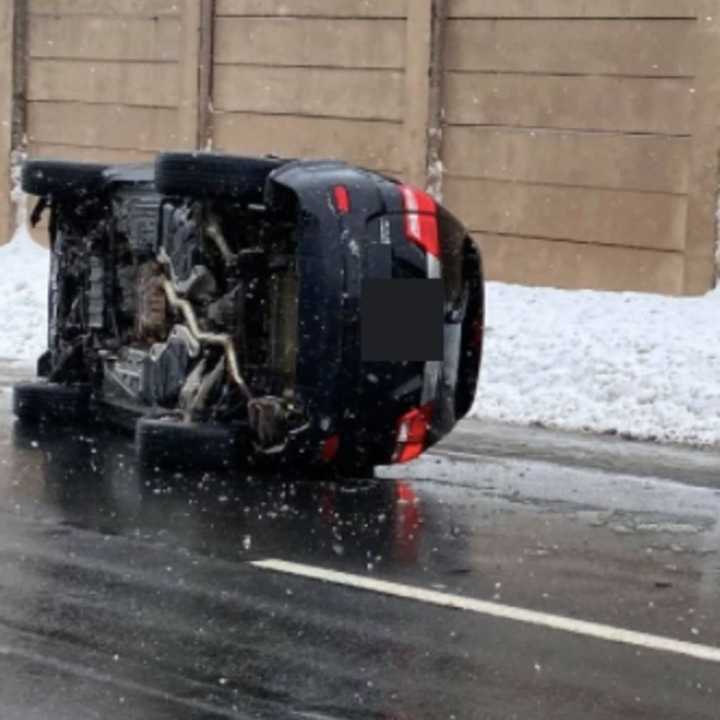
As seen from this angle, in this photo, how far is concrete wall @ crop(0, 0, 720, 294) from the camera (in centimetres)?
1451

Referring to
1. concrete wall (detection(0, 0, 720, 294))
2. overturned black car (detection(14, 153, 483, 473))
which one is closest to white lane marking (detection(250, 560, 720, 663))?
overturned black car (detection(14, 153, 483, 473))

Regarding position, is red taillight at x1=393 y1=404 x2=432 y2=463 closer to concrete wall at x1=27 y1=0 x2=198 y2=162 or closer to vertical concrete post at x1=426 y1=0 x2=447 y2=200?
vertical concrete post at x1=426 y1=0 x2=447 y2=200

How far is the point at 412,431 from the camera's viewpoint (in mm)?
9906

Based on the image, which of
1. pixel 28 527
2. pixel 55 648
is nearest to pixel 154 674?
pixel 55 648

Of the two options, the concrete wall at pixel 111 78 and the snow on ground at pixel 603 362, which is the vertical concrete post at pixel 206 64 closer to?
the concrete wall at pixel 111 78

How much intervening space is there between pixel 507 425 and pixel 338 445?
3118 millimetres

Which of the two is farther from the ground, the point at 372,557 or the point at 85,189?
the point at 85,189

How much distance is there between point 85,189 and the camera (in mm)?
11805

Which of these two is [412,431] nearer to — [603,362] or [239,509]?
[239,509]

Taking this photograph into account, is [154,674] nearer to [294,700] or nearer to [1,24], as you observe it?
[294,700]

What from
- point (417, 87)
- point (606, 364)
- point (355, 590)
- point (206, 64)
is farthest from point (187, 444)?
point (206, 64)

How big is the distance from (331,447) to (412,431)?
15.4 inches

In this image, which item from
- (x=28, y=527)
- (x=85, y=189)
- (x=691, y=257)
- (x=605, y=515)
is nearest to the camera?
(x=28, y=527)

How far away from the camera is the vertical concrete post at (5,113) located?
2003 centimetres
